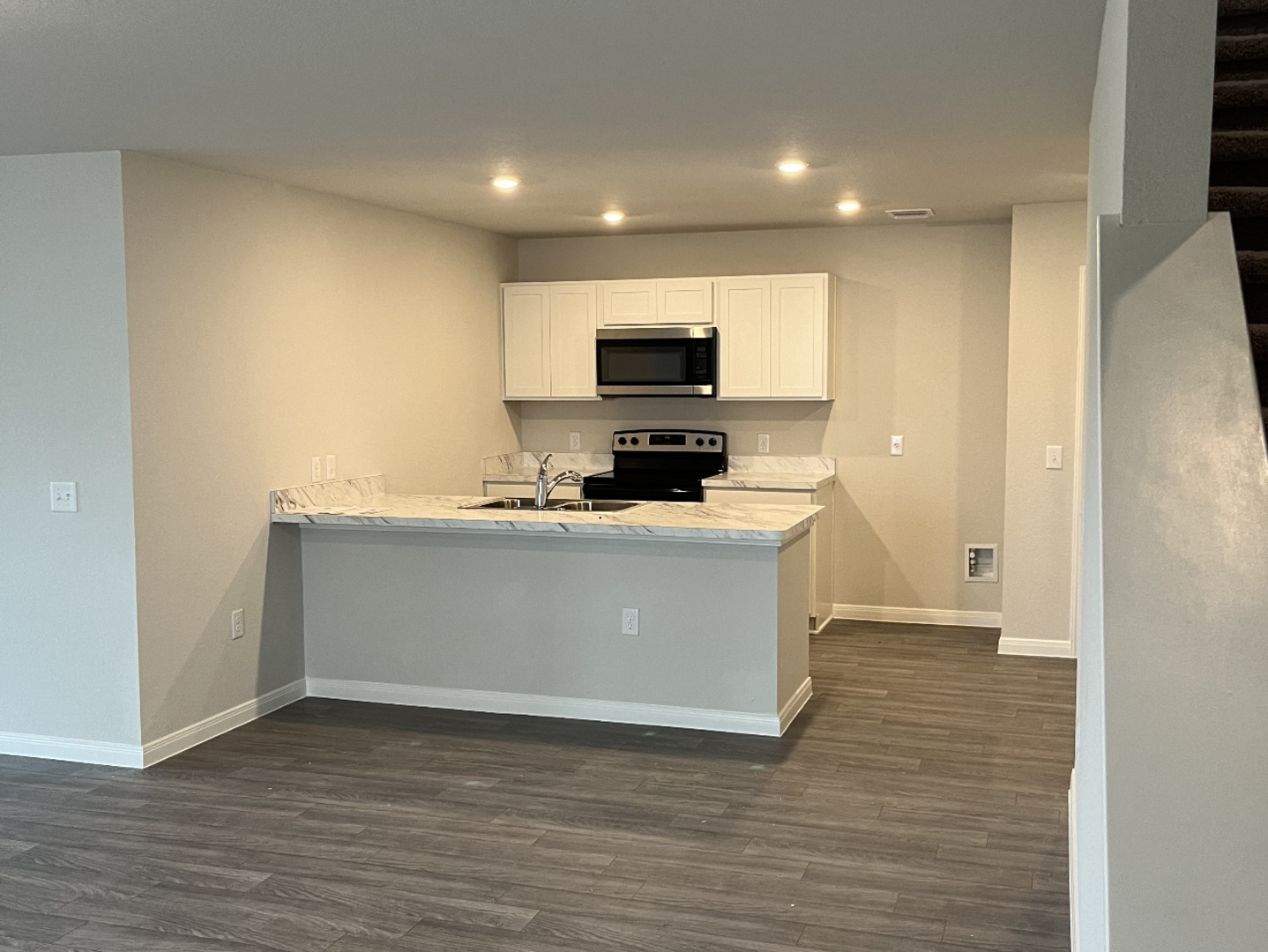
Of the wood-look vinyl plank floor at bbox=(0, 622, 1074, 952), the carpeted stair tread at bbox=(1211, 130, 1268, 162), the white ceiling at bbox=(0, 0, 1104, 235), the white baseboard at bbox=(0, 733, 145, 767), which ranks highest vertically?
the white ceiling at bbox=(0, 0, 1104, 235)

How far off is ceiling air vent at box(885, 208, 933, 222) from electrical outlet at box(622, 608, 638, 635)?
2687mm

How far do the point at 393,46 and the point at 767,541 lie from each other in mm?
2408

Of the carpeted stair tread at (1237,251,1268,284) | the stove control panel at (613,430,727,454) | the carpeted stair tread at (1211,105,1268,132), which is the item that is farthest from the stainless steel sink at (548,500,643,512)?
the carpeted stair tread at (1237,251,1268,284)

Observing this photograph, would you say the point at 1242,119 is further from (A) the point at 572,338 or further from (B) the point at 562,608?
(A) the point at 572,338

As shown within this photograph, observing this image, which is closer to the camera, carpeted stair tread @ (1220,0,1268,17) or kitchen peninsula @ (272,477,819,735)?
carpeted stair tread @ (1220,0,1268,17)

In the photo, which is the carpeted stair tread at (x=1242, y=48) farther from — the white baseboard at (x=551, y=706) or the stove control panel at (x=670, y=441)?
the stove control panel at (x=670, y=441)

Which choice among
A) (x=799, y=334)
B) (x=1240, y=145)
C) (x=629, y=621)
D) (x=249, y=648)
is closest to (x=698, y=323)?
(x=799, y=334)

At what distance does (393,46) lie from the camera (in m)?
3.07

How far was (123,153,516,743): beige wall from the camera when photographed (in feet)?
14.9

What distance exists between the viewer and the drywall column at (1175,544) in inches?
53.7

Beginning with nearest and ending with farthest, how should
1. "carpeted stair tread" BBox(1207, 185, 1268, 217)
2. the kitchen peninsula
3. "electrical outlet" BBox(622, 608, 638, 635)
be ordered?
"carpeted stair tread" BBox(1207, 185, 1268, 217) < the kitchen peninsula < "electrical outlet" BBox(622, 608, 638, 635)

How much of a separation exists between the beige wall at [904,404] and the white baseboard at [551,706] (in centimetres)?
199

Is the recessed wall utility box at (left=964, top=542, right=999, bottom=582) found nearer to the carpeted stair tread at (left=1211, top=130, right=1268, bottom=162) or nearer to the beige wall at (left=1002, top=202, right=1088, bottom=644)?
the beige wall at (left=1002, top=202, right=1088, bottom=644)

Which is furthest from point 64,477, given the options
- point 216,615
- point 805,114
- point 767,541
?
point 805,114
